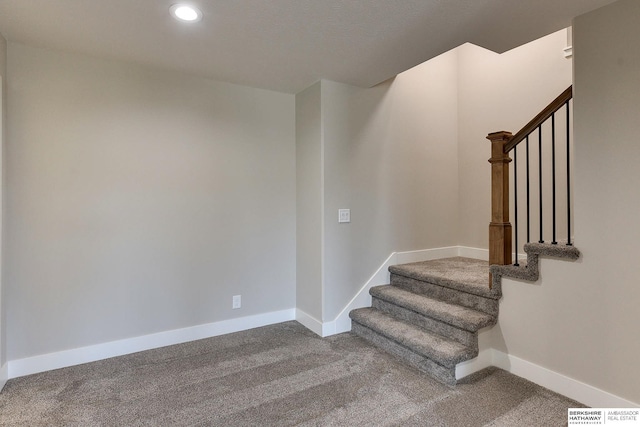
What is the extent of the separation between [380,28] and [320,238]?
1.79 meters

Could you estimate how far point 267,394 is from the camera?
2166 mm

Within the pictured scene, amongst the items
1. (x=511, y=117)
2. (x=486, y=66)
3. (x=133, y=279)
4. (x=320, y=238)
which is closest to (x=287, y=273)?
(x=320, y=238)

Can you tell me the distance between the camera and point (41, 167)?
247 cm

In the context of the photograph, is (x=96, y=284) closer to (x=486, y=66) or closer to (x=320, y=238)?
(x=320, y=238)

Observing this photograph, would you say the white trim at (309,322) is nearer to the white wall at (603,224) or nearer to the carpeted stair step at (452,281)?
the carpeted stair step at (452,281)

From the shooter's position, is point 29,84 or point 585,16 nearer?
point 585,16

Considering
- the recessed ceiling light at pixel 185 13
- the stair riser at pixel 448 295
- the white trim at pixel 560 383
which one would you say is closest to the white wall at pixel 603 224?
the white trim at pixel 560 383

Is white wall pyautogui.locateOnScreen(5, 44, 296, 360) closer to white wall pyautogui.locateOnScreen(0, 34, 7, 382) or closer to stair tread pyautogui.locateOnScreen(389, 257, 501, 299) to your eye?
white wall pyautogui.locateOnScreen(0, 34, 7, 382)

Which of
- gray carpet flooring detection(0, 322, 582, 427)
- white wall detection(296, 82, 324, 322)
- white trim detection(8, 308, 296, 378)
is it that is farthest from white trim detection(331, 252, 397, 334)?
white trim detection(8, 308, 296, 378)

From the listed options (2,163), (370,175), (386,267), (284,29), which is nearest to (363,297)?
(386,267)

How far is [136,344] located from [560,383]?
3.20 m

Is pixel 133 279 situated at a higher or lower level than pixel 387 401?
higher

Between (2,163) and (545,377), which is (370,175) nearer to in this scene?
(545,377)

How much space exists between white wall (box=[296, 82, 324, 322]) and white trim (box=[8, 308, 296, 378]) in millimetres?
420
